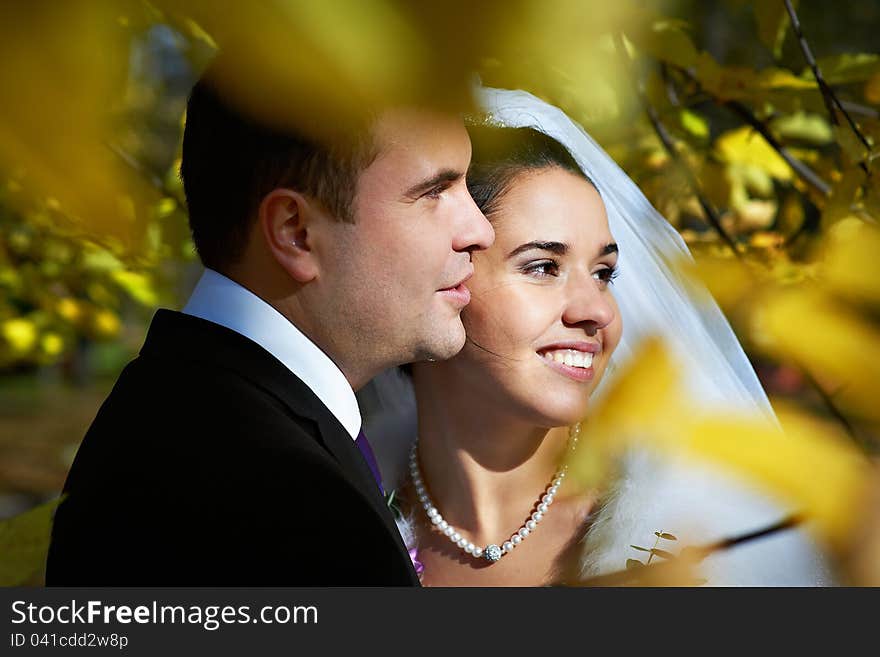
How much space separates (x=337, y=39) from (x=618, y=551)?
1.09m

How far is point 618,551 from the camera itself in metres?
1.33

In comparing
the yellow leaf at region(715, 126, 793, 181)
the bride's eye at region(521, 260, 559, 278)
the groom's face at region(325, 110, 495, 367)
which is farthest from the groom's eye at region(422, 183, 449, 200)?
the yellow leaf at region(715, 126, 793, 181)

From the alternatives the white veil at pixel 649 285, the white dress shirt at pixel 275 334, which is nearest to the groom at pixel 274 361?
the white dress shirt at pixel 275 334

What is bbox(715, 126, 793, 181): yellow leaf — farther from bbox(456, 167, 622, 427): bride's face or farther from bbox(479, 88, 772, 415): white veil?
bbox(456, 167, 622, 427): bride's face

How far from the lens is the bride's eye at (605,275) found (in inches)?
54.6

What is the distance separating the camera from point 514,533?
1.43 meters

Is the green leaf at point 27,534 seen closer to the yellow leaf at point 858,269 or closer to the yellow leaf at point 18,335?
the yellow leaf at point 858,269

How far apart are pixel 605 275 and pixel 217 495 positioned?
2.56 feet

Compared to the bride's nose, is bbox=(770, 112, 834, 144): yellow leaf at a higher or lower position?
higher

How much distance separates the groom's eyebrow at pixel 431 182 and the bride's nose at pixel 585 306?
1.26 feet

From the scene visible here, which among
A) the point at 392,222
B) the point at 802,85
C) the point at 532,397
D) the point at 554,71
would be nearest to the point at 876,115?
the point at 802,85

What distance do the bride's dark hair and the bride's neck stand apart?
0.30m

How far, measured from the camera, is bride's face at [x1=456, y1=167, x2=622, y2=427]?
1.31 meters
